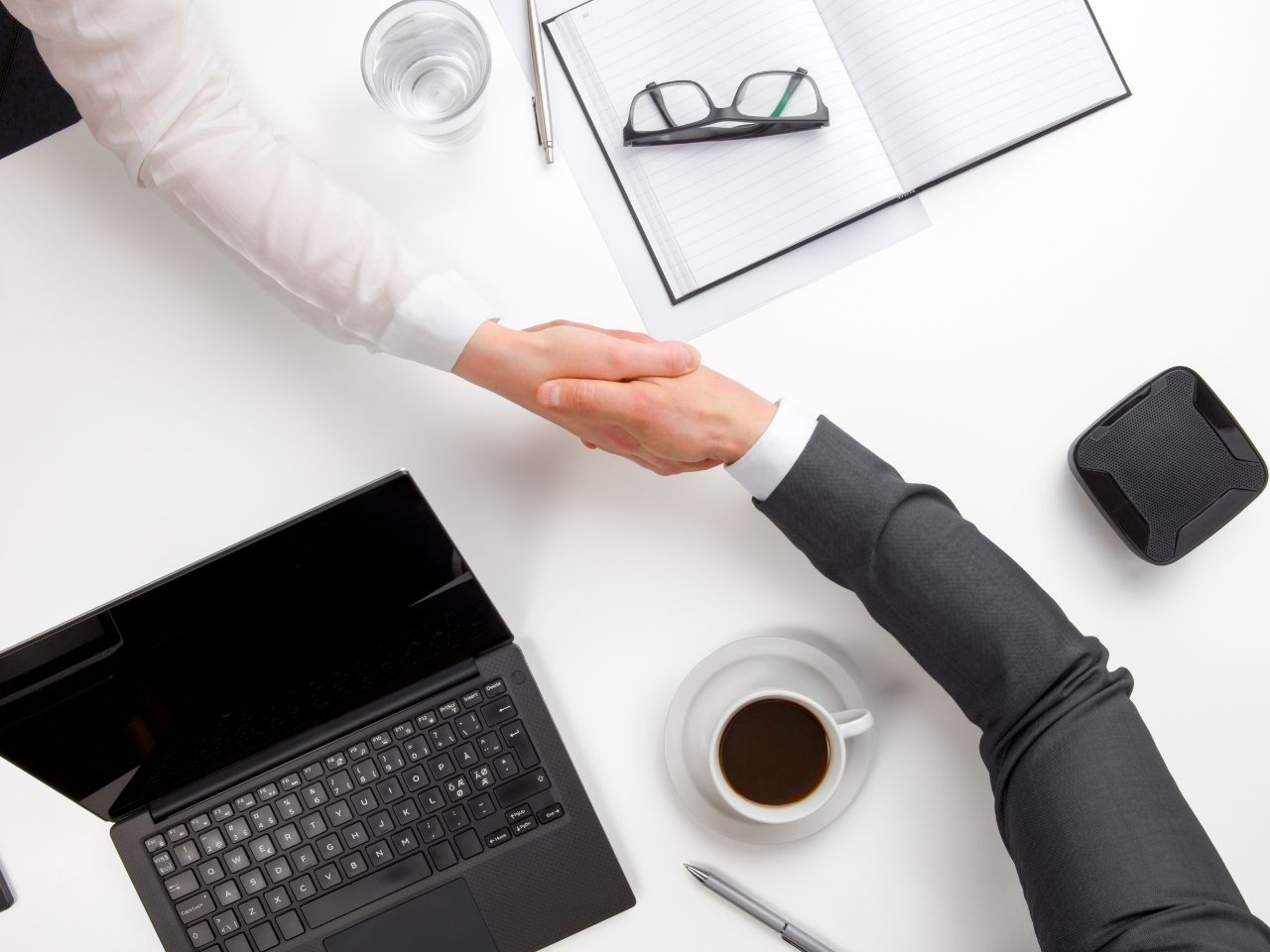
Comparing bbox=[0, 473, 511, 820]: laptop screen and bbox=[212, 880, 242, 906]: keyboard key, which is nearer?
bbox=[0, 473, 511, 820]: laptop screen

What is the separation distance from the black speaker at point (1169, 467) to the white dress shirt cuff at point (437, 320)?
57 cm

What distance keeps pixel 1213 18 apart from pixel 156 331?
3.42ft

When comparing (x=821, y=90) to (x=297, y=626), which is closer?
(x=297, y=626)

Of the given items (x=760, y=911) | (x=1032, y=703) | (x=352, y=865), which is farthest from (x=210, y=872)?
(x=1032, y=703)

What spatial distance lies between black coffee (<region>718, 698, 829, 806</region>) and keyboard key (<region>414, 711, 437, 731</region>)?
0.83 ft

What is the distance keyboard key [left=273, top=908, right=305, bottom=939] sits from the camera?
0.85 m

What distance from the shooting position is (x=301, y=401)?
893 millimetres

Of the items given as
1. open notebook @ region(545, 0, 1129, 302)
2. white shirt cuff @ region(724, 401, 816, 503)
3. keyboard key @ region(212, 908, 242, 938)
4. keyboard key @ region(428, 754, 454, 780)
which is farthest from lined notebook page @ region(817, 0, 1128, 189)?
keyboard key @ region(212, 908, 242, 938)

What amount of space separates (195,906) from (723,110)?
85cm

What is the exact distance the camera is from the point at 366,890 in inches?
33.3

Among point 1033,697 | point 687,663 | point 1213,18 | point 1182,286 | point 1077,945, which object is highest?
point 1213,18

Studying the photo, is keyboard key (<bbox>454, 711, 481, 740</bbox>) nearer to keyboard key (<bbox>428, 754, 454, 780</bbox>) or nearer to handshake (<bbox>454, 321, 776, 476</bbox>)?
keyboard key (<bbox>428, 754, 454, 780</bbox>)

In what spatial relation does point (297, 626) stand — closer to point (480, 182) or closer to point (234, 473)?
point (234, 473)

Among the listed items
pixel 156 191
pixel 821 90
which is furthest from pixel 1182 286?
pixel 156 191
